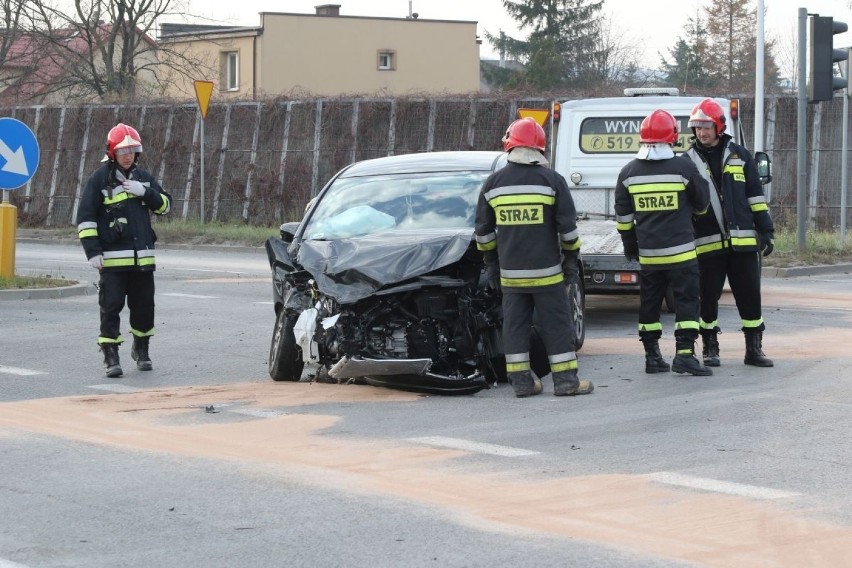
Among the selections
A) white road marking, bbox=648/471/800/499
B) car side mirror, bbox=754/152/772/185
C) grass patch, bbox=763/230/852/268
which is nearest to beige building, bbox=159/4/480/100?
grass patch, bbox=763/230/852/268

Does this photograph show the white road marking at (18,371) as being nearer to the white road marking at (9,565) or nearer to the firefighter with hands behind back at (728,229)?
the firefighter with hands behind back at (728,229)

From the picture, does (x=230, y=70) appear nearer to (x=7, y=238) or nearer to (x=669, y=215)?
(x=7, y=238)

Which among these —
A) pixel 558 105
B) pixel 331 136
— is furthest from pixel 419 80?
pixel 558 105

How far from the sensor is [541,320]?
31.8 ft

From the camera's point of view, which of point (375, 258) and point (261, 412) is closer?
point (261, 412)

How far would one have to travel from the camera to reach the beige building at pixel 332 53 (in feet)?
179

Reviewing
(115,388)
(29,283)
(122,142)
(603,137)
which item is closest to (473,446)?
(115,388)

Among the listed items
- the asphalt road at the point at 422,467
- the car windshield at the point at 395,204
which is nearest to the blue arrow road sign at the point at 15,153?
the asphalt road at the point at 422,467

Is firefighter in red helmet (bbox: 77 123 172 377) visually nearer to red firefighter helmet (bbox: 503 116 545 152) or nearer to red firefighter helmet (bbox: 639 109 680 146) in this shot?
red firefighter helmet (bbox: 503 116 545 152)

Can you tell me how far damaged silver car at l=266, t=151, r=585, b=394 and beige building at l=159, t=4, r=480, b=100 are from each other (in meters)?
40.5

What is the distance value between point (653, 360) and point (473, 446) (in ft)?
10.5

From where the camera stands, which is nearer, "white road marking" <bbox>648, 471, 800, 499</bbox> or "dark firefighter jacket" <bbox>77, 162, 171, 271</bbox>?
"white road marking" <bbox>648, 471, 800, 499</bbox>

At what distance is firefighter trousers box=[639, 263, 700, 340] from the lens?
10.4 m

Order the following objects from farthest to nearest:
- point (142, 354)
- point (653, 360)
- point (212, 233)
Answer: point (212, 233) < point (142, 354) < point (653, 360)
